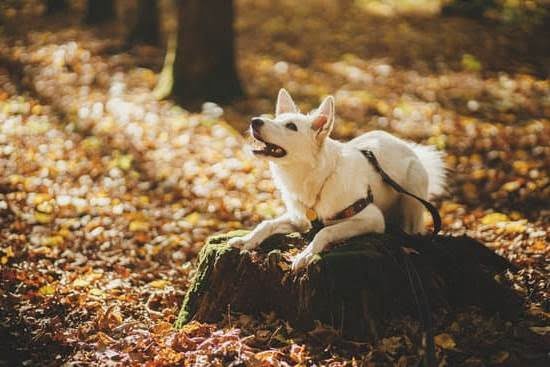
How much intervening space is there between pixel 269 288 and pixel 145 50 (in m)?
10.6

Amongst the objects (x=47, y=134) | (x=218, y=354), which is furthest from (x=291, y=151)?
(x=47, y=134)

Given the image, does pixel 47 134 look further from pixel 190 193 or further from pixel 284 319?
pixel 284 319

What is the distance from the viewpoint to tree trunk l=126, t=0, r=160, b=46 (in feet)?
45.8

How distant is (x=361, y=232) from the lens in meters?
4.39

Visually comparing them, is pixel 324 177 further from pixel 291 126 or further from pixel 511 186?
pixel 511 186

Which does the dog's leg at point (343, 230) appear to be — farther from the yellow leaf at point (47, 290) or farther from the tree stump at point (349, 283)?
the yellow leaf at point (47, 290)

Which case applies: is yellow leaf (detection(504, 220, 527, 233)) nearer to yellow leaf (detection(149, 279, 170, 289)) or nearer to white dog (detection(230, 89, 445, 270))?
white dog (detection(230, 89, 445, 270))

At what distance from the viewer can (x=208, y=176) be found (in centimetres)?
808

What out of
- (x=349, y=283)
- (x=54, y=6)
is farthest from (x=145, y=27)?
(x=349, y=283)

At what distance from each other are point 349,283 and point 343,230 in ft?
1.50

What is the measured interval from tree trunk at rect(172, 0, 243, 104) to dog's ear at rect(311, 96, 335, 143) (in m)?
6.35

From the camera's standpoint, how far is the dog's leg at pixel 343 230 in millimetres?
4117

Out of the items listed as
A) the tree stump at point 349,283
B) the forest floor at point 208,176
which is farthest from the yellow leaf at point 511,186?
the tree stump at point 349,283

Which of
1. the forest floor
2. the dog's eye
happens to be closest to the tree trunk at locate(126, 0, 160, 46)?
the forest floor
